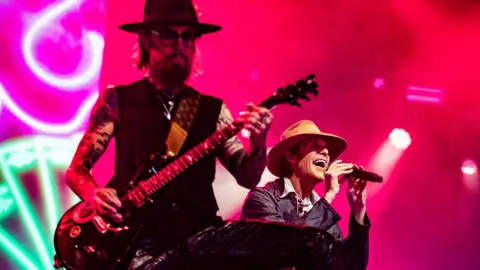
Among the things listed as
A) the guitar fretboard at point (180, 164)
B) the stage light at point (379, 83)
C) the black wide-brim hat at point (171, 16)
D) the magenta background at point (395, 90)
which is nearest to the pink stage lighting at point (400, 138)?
the magenta background at point (395, 90)

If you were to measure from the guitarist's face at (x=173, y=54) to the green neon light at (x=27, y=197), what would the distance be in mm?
1713

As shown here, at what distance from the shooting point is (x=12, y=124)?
4.13 m

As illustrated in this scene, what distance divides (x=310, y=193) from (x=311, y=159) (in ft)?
0.78

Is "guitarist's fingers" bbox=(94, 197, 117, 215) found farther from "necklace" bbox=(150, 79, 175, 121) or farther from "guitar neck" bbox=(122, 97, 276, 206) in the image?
"necklace" bbox=(150, 79, 175, 121)

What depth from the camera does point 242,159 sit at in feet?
8.77

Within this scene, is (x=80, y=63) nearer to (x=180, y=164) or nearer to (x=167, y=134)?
(x=167, y=134)

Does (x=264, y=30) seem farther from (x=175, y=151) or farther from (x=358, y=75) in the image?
(x=175, y=151)

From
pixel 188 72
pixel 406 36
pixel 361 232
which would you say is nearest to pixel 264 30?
pixel 406 36

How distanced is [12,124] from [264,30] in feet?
8.35

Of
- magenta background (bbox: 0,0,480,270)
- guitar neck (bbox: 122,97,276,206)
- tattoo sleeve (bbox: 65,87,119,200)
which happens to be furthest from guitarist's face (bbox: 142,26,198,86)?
magenta background (bbox: 0,0,480,270)

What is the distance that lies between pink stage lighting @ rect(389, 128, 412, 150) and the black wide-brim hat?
148 inches

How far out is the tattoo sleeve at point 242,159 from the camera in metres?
2.56

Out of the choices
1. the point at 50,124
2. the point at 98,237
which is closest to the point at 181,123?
Answer: the point at 98,237

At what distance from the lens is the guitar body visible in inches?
94.9
